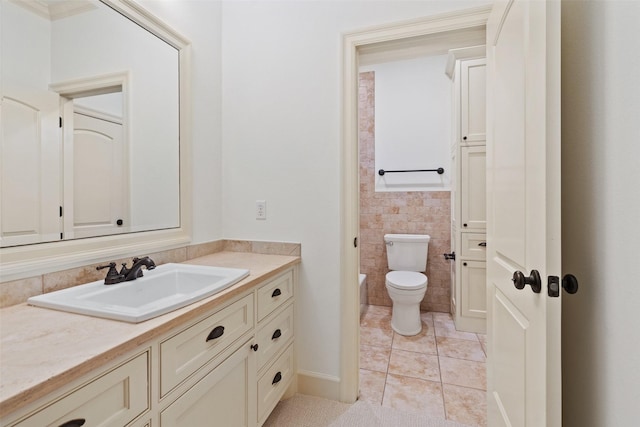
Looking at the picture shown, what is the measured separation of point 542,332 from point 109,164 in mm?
1704

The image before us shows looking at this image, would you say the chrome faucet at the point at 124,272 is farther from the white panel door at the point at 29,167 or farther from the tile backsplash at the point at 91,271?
the white panel door at the point at 29,167

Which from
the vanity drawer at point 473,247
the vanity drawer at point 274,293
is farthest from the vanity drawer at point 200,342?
the vanity drawer at point 473,247

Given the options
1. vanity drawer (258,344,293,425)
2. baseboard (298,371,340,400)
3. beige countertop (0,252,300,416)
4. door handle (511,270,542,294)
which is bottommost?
baseboard (298,371,340,400)

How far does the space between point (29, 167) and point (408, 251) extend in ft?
9.01

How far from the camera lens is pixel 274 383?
1.49 meters

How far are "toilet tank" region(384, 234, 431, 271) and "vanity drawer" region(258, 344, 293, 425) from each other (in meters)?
1.62

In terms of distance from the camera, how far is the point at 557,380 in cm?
74

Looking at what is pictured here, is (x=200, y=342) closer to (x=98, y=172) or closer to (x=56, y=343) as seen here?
(x=56, y=343)

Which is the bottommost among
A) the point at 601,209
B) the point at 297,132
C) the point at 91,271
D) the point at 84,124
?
the point at 91,271

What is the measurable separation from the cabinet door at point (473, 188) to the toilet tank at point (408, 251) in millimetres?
529

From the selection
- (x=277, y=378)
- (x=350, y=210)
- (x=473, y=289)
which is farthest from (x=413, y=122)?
(x=277, y=378)

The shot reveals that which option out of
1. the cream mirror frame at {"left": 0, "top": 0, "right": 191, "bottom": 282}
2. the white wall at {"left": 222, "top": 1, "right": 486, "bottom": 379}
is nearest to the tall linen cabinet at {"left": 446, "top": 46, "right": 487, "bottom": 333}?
the white wall at {"left": 222, "top": 1, "right": 486, "bottom": 379}

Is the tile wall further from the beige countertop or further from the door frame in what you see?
the beige countertop

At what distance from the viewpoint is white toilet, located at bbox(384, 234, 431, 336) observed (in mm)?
2496
